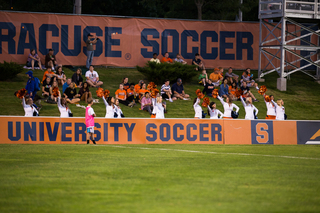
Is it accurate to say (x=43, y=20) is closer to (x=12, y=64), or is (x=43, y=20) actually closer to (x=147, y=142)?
(x=12, y=64)

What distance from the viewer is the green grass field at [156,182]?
605 centimetres

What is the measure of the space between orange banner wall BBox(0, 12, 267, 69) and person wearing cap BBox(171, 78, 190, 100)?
17.0ft

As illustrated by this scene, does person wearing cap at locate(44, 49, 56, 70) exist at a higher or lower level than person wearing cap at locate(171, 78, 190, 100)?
higher

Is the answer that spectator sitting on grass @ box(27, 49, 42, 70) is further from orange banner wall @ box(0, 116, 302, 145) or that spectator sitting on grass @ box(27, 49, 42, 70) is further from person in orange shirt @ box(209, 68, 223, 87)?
person in orange shirt @ box(209, 68, 223, 87)

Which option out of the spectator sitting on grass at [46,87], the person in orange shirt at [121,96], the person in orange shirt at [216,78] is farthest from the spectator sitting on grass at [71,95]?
the person in orange shirt at [216,78]

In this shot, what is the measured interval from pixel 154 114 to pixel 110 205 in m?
11.3

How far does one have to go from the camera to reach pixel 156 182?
24.8 ft

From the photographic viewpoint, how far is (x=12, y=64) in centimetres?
2203

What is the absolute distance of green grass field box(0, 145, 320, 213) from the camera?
19.9 feet

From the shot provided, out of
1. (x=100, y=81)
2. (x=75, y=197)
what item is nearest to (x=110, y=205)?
(x=75, y=197)

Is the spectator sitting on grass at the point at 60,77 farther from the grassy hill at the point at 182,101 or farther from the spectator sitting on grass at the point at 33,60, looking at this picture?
the spectator sitting on grass at the point at 33,60

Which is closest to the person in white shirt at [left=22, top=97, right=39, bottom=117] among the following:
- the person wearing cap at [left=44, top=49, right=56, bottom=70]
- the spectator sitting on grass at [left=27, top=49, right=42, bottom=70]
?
the person wearing cap at [left=44, top=49, right=56, bottom=70]

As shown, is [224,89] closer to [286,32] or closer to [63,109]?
[286,32]

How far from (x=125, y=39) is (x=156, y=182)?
65.1ft
